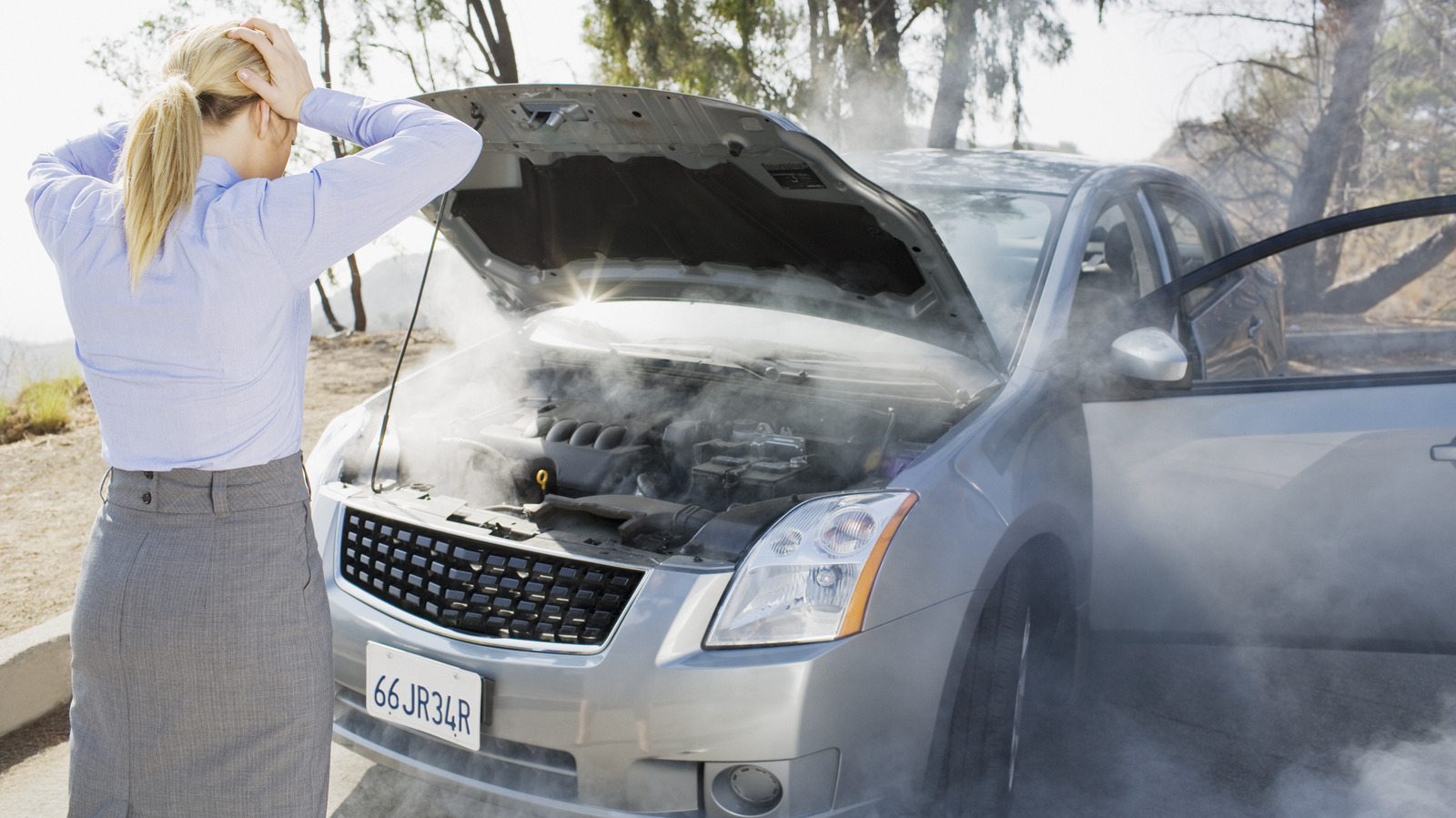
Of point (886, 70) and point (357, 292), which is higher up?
point (886, 70)

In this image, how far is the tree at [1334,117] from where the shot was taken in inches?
447

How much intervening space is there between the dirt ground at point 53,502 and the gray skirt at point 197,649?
7.78 ft

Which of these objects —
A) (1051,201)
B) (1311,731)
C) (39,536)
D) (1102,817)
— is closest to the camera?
(1102,817)

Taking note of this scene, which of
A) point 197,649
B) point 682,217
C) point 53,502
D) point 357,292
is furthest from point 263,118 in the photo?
point 357,292

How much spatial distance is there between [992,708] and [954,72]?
334 inches

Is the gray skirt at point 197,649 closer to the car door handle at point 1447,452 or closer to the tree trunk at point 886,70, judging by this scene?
the car door handle at point 1447,452

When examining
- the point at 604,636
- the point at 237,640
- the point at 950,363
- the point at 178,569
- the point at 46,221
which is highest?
the point at 46,221

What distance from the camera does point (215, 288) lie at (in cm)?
132

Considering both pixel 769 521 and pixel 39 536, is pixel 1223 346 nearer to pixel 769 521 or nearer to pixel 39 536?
pixel 769 521

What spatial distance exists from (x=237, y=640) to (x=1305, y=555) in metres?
2.60

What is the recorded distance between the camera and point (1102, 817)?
2426mm

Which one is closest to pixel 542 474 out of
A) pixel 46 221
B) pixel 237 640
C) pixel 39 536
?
pixel 237 640

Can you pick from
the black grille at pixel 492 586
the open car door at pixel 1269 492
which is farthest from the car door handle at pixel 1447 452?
the black grille at pixel 492 586

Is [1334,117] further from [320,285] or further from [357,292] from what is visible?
[320,285]
